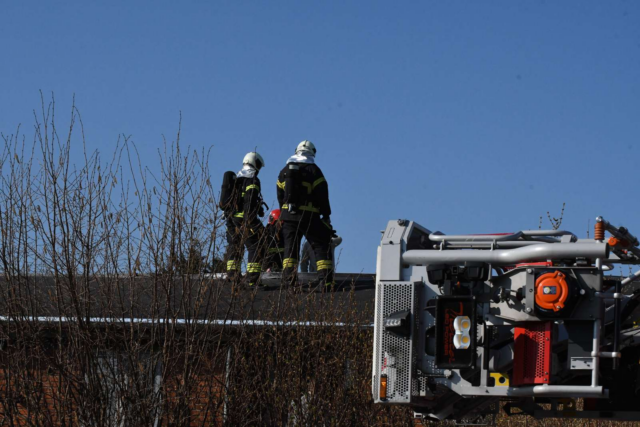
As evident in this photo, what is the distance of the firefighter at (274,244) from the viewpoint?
12112mm

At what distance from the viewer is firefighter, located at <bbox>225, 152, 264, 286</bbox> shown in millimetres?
11297

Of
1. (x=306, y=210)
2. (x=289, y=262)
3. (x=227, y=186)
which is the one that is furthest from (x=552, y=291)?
(x=227, y=186)

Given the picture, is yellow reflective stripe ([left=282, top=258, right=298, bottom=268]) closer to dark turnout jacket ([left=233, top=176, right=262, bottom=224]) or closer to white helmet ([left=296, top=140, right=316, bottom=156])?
dark turnout jacket ([left=233, top=176, right=262, bottom=224])

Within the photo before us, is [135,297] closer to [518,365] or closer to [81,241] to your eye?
[81,241]

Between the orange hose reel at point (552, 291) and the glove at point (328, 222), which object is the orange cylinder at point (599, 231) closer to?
the orange hose reel at point (552, 291)

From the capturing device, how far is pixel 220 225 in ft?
36.7

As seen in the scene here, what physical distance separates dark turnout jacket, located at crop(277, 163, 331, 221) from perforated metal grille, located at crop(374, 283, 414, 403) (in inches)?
232

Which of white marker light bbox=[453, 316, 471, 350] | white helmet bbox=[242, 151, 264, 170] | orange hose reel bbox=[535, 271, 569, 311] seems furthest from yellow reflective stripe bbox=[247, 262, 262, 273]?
orange hose reel bbox=[535, 271, 569, 311]

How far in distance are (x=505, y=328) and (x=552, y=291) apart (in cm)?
43

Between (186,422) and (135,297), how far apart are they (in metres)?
1.55

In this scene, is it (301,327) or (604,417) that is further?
(301,327)

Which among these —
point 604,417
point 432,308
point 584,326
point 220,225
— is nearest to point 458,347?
point 432,308

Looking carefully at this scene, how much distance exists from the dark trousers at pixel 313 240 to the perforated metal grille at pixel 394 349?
5.66 metres

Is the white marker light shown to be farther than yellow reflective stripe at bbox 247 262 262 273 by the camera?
No
